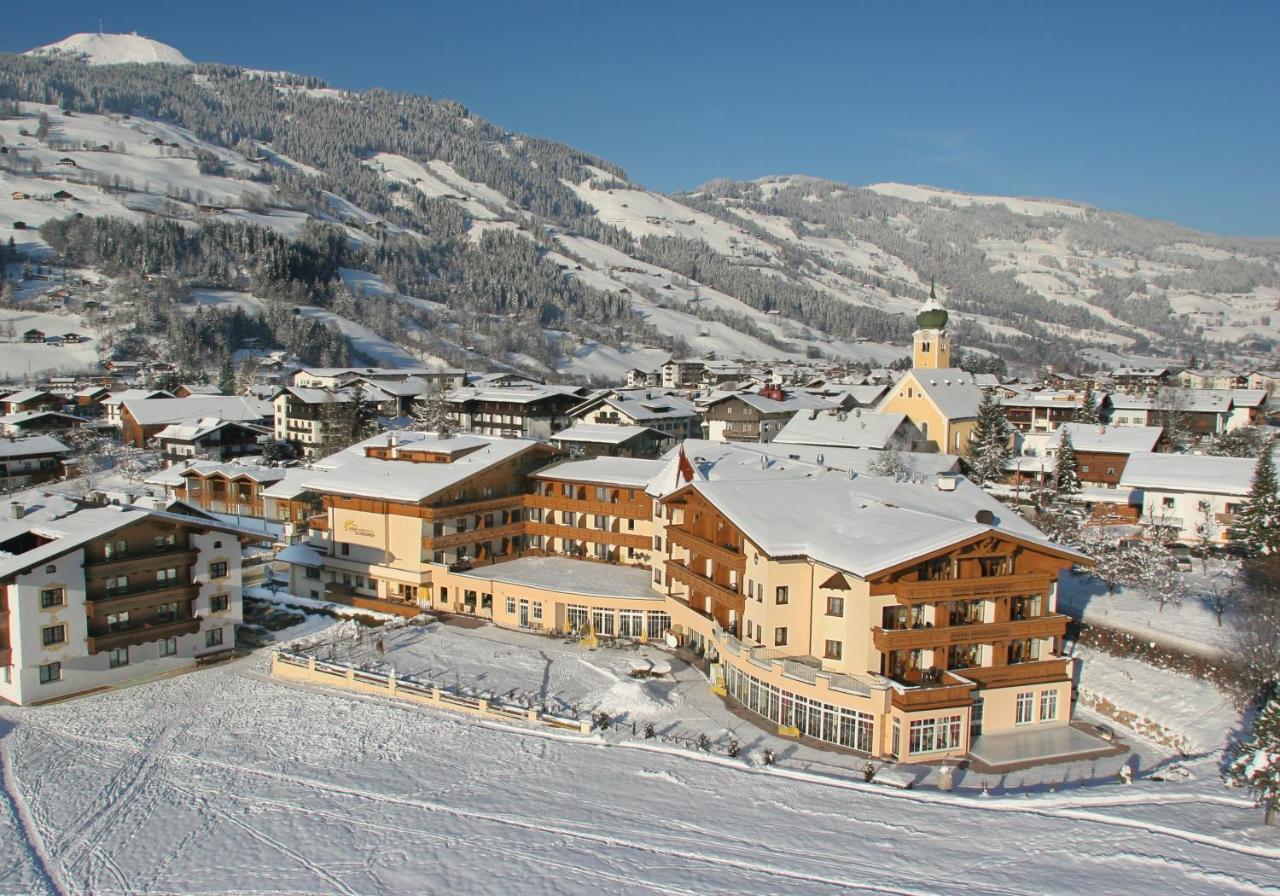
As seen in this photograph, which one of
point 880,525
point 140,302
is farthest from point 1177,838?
A: point 140,302

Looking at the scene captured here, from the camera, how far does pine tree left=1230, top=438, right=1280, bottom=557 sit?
33.4m

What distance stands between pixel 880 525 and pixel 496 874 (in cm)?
1467

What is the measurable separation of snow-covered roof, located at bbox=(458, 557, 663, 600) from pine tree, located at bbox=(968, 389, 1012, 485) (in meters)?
27.0

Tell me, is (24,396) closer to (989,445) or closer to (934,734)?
(989,445)

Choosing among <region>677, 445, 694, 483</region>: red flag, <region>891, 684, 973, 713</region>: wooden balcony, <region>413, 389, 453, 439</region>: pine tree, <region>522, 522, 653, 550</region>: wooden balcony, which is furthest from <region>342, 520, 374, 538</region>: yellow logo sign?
<region>413, 389, 453, 439</region>: pine tree

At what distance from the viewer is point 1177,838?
17672 millimetres

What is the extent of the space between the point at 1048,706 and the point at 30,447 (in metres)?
64.7

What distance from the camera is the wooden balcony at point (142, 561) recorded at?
90.2 ft

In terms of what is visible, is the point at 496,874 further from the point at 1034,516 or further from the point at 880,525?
the point at 1034,516

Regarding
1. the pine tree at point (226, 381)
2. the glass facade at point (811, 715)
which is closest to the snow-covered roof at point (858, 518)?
the glass facade at point (811, 715)

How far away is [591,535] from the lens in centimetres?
3909

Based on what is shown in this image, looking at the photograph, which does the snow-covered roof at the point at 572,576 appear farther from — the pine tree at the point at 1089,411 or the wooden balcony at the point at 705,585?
the pine tree at the point at 1089,411

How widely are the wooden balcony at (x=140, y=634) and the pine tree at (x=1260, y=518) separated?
37916 mm

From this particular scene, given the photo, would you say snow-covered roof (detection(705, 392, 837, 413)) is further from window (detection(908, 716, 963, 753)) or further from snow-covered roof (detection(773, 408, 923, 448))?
window (detection(908, 716, 963, 753))
